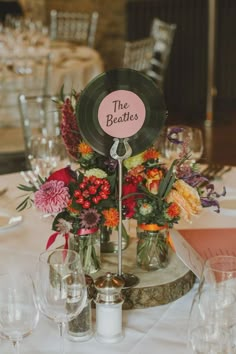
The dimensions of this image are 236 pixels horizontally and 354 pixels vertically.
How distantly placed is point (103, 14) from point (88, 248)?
19.1ft

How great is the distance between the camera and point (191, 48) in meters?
6.82

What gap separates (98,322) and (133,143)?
368mm

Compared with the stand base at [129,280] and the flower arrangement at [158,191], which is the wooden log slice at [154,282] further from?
the flower arrangement at [158,191]

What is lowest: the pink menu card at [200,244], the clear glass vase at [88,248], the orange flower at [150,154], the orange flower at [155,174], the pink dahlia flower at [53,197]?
the pink menu card at [200,244]

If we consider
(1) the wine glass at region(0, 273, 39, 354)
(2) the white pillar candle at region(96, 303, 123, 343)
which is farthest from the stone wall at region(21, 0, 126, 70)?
(1) the wine glass at region(0, 273, 39, 354)

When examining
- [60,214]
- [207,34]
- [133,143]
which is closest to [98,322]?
[60,214]

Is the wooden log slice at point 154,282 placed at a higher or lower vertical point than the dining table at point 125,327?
higher

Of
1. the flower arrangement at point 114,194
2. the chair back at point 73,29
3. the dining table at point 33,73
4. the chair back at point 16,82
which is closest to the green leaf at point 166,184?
the flower arrangement at point 114,194

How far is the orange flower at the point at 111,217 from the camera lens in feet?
4.64

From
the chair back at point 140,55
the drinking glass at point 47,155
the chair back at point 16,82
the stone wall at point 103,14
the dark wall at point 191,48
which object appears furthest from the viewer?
the stone wall at point 103,14

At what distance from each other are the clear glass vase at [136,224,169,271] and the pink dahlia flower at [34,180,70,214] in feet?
0.65

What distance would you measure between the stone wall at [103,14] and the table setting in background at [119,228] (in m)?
5.54

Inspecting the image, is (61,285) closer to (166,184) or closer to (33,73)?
(166,184)

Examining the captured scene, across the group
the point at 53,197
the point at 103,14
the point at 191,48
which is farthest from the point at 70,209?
the point at 103,14
